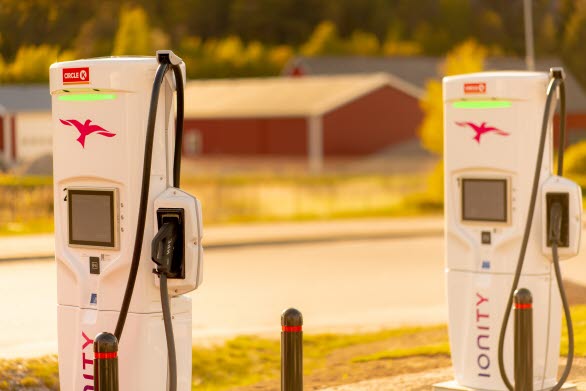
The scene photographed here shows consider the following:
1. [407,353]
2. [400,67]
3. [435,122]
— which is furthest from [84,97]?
[400,67]

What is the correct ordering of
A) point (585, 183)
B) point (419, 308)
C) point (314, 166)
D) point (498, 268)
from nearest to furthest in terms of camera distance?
point (498, 268), point (419, 308), point (585, 183), point (314, 166)

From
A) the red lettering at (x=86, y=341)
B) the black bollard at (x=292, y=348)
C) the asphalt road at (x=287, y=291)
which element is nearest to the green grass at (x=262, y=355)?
the asphalt road at (x=287, y=291)

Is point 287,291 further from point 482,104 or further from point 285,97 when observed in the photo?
point 285,97

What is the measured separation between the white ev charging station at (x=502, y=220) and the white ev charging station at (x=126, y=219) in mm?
2309

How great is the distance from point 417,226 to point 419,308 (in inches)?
508

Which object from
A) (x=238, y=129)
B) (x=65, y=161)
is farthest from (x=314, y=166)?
(x=65, y=161)

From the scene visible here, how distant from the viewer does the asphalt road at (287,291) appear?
13.5m

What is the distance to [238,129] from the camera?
207 ft

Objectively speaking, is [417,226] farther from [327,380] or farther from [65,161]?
[65,161]

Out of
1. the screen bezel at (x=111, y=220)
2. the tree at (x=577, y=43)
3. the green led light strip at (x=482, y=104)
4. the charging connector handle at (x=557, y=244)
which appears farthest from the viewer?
the tree at (x=577, y=43)

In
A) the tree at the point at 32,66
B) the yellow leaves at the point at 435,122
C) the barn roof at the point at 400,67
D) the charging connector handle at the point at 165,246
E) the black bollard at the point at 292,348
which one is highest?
the barn roof at the point at 400,67

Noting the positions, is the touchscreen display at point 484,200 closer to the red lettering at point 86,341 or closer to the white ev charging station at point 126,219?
the white ev charging station at point 126,219

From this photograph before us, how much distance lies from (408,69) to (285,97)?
14.6m

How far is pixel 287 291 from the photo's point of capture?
17016mm
